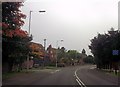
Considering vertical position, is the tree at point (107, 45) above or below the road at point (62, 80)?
above

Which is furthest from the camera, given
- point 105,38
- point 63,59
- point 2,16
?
point 63,59

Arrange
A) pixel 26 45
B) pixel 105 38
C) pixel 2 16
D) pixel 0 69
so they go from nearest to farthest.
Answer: pixel 2 16, pixel 0 69, pixel 26 45, pixel 105 38

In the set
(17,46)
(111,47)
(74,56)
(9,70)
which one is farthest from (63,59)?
(17,46)

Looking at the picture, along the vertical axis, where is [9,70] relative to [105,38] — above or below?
below

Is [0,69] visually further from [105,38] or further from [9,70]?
[105,38]

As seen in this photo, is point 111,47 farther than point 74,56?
No

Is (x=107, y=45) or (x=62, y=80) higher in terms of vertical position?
(x=107, y=45)

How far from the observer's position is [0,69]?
1711 inches

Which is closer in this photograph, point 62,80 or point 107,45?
point 62,80

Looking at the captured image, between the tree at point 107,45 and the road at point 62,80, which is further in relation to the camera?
the tree at point 107,45

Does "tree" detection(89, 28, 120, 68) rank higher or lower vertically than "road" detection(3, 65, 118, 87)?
higher

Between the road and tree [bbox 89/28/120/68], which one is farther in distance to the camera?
tree [bbox 89/28/120/68]

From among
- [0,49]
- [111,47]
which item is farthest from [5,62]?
[111,47]

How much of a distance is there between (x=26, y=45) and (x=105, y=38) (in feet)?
96.1
